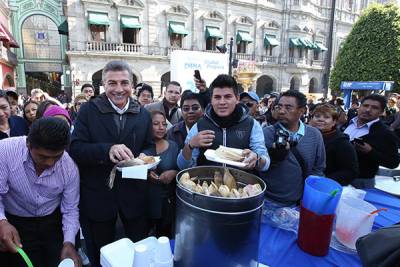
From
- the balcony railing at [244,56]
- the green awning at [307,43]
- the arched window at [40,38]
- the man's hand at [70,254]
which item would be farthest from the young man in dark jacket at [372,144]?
the arched window at [40,38]

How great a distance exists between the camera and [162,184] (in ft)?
8.86

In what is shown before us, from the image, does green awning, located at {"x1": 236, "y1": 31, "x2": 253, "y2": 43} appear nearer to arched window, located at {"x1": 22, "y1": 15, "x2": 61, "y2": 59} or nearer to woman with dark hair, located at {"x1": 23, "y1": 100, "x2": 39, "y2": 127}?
arched window, located at {"x1": 22, "y1": 15, "x2": 61, "y2": 59}

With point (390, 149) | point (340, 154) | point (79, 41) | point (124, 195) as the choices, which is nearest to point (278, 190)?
point (340, 154)

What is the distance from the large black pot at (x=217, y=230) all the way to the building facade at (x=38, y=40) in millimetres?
24749

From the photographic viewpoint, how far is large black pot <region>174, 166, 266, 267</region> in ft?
3.64

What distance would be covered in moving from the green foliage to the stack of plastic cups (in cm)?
2183

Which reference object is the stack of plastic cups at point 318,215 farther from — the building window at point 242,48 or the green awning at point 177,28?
the building window at point 242,48

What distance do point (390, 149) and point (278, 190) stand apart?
175cm

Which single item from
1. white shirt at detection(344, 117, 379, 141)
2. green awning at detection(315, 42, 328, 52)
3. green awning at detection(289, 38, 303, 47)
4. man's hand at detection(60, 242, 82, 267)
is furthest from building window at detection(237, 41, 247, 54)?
man's hand at detection(60, 242, 82, 267)

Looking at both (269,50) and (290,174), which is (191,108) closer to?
(290,174)

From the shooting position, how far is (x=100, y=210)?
2.05 meters

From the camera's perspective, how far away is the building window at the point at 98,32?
19062 mm

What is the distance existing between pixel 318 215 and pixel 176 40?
2243 cm

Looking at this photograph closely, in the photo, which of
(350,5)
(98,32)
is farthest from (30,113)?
(350,5)
